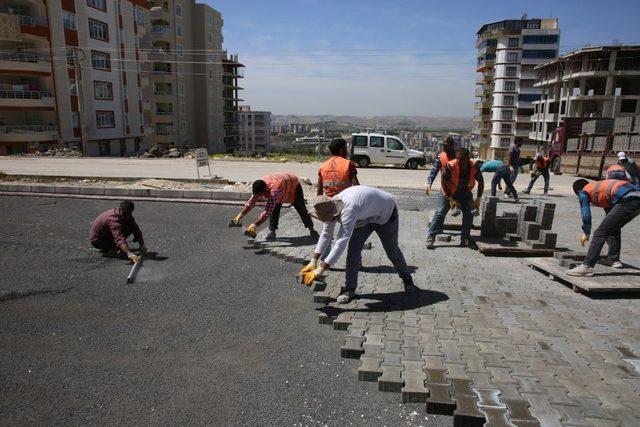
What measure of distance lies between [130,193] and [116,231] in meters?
6.27

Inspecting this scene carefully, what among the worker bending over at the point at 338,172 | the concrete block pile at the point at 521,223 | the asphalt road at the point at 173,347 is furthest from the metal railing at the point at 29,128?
the concrete block pile at the point at 521,223

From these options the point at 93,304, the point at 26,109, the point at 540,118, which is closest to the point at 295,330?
the point at 93,304

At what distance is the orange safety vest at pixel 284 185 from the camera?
7.68 m

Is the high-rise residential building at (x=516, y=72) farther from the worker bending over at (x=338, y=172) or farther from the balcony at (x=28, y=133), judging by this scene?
the worker bending over at (x=338, y=172)

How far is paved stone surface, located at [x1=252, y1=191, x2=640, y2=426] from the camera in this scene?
3373mm

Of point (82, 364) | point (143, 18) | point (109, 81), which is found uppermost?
point (143, 18)

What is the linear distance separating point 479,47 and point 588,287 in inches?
3638

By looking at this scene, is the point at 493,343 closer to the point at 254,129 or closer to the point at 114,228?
the point at 114,228

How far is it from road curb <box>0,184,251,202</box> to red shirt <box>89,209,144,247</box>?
15.6ft

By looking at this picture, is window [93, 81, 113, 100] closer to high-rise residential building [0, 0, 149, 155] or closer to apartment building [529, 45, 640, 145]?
high-rise residential building [0, 0, 149, 155]

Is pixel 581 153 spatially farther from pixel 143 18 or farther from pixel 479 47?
pixel 479 47

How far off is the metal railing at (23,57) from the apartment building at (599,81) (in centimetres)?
5114

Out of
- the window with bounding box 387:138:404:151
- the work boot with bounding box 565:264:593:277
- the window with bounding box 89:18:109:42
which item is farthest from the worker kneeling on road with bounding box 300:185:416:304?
the window with bounding box 89:18:109:42

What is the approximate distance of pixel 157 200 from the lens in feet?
39.3
